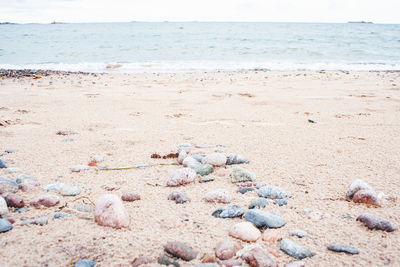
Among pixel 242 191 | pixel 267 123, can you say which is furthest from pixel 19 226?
pixel 267 123

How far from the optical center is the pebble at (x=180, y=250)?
1095mm

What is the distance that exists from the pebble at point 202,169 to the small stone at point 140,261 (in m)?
0.84

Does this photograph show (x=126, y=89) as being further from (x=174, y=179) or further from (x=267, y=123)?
(x=174, y=179)

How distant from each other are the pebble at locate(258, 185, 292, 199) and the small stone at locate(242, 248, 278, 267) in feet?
1.65

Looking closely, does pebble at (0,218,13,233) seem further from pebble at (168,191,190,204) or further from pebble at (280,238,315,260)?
pebble at (280,238,315,260)

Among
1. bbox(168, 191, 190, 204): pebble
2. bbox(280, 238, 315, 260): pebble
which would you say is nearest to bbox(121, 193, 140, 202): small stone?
bbox(168, 191, 190, 204): pebble

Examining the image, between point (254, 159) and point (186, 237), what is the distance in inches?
41.4

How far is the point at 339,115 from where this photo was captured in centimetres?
355

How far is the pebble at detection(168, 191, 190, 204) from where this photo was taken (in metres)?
1.53

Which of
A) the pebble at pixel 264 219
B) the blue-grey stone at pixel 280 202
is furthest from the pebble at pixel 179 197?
the blue-grey stone at pixel 280 202

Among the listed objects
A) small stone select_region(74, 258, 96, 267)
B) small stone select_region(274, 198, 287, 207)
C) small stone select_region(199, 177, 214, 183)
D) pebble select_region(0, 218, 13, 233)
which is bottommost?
small stone select_region(199, 177, 214, 183)

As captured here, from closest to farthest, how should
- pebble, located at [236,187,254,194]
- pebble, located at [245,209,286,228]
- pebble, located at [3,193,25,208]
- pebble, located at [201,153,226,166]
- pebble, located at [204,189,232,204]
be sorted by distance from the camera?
pebble, located at [245,209,286,228] < pebble, located at [3,193,25,208] < pebble, located at [204,189,232,204] < pebble, located at [236,187,254,194] < pebble, located at [201,153,226,166]

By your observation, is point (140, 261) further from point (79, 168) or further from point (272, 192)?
point (79, 168)

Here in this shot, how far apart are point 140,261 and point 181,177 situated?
71cm
